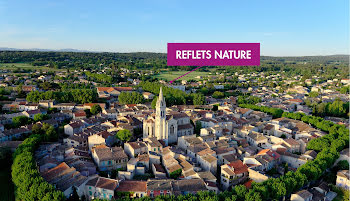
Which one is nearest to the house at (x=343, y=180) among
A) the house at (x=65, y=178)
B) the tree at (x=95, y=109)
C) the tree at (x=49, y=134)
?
the house at (x=65, y=178)

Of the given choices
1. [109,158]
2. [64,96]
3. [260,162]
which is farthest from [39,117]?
[260,162]

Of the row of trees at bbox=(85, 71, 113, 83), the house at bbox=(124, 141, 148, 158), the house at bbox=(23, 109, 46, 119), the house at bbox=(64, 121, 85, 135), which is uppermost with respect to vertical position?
the row of trees at bbox=(85, 71, 113, 83)

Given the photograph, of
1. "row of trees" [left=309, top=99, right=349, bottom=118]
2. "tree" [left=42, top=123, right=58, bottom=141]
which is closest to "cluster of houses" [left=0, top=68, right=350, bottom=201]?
"tree" [left=42, top=123, right=58, bottom=141]

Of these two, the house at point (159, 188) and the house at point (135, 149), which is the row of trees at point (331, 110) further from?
the house at point (159, 188)

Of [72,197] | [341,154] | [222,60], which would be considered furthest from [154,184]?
[341,154]

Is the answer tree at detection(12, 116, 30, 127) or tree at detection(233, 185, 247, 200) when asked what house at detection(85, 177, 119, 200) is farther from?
tree at detection(12, 116, 30, 127)

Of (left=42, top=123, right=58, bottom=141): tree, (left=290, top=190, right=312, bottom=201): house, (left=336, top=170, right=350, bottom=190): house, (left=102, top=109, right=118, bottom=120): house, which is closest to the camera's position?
(left=290, top=190, right=312, bottom=201): house

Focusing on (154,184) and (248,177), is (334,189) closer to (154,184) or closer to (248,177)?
(248,177)
